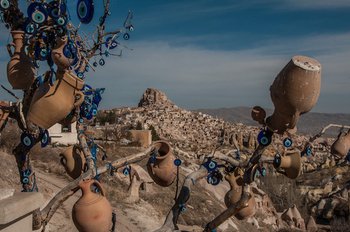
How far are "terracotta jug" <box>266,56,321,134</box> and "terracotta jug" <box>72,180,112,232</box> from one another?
1.25m

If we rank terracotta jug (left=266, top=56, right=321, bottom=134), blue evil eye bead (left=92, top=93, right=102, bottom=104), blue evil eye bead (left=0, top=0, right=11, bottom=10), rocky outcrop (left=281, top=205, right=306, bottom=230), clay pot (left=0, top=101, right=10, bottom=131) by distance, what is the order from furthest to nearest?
rocky outcrop (left=281, top=205, right=306, bottom=230), blue evil eye bead (left=92, top=93, right=102, bottom=104), clay pot (left=0, top=101, right=10, bottom=131), blue evil eye bead (left=0, top=0, right=11, bottom=10), terracotta jug (left=266, top=56, right=321, bottom=134)

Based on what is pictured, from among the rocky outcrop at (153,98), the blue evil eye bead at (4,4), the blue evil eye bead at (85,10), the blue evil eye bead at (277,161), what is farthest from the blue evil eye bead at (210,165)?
the rocky outcrop at (153,98)

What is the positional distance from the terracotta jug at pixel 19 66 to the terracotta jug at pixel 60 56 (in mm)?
381

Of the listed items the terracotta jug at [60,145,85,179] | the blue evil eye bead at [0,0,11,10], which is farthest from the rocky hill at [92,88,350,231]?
the blue evil eye bead at [0,0,11,10]

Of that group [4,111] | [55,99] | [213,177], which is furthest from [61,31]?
[213,177]

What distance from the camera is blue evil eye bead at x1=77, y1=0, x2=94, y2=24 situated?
2629mm

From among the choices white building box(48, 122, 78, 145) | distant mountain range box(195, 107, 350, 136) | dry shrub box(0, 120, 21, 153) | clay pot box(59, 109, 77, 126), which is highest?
→ clay pot box(59, 109, 77, 126)

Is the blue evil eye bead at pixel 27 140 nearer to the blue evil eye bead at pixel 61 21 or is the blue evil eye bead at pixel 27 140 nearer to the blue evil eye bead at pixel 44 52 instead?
the blue evil eye bead at pixel 44 52

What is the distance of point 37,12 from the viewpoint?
2740 mm

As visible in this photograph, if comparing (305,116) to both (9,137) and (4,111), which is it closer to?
(9,137)

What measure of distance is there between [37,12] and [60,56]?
27 centimetres

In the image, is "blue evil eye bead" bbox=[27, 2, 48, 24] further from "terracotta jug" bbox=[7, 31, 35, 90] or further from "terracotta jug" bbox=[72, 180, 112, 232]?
"terracotta jug" bbox=[72, 180, 112, 232]

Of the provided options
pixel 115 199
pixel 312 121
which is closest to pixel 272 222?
pixel 115 199

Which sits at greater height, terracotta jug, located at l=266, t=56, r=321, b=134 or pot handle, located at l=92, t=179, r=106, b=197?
terracotta jug, located at l=266, t=56, r=321, b=134
